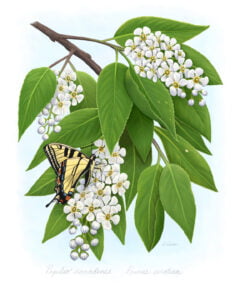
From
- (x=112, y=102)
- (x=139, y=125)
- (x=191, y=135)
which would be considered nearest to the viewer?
(x=112, y=102)

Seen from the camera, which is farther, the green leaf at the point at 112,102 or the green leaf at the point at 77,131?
the green leaf at the point at 77,131

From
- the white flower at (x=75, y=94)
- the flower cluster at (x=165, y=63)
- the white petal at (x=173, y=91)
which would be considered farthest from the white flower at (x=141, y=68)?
the white flower at (x=75, y=94)

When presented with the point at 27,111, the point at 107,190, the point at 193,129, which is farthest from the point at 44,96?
the point at 193,129

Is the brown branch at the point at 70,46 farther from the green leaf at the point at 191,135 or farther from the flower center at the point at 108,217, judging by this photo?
the flower center at the point at 108,217

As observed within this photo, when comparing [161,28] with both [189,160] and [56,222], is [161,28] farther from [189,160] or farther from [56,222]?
[56,222]

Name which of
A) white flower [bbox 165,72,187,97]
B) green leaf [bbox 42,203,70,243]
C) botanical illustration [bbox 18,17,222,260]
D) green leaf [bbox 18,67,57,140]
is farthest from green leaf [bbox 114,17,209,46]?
green leaf [bbox 42,203,70,243]

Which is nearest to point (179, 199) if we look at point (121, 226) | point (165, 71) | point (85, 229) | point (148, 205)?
point (148, 205)
